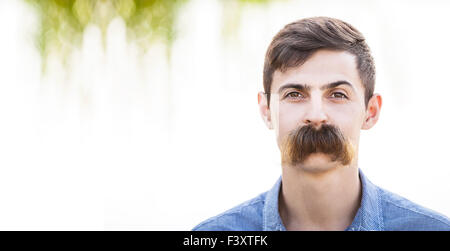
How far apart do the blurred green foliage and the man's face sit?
1.35 feet

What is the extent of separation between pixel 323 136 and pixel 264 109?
0.92ft

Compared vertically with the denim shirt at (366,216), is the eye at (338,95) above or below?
above

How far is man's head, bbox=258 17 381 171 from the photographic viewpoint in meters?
1.63

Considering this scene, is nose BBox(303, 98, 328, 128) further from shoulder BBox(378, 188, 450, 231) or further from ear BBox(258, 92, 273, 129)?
shoulder BBox(378, 188, 450, 231)

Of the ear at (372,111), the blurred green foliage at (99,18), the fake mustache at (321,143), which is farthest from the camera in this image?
the blurred green foliage at (99,18)

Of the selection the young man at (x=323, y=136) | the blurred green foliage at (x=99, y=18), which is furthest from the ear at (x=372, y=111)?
the blurred green foliage at (x=99, y=18)

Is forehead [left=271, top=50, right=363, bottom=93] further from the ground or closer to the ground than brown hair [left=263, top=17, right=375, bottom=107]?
closer to the ground

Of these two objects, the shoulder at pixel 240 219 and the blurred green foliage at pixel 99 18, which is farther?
the blurred green foliage at pixel 99 18

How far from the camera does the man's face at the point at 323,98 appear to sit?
5.35 feet

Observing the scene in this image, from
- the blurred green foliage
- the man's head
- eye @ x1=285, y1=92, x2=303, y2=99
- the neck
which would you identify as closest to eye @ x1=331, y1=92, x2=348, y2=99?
the man's head

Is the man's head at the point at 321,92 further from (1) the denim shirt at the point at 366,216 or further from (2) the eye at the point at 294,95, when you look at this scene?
(1) the denim shirt at the point at 366,216

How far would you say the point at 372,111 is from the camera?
1.76 meters
